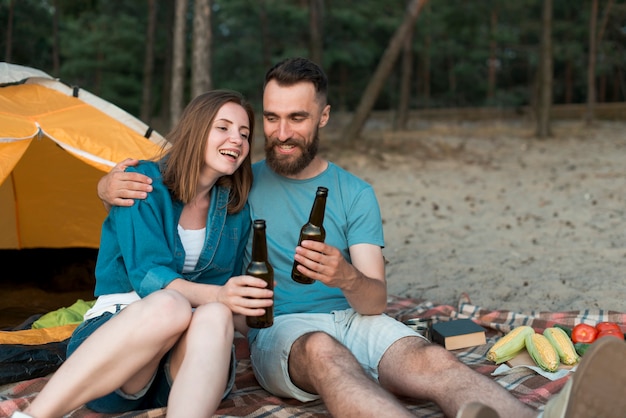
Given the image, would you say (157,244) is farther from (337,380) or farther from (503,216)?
(503,216)

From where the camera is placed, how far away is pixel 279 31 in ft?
59.2

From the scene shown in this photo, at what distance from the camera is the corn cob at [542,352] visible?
115 inches

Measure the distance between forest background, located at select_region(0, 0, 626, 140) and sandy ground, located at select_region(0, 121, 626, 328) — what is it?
293cm

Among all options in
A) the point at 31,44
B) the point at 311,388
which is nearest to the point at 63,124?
the point at 311,388

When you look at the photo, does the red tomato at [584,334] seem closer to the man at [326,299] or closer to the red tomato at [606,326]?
the red tomato at [606,326]

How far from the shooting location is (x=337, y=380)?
7.23ft

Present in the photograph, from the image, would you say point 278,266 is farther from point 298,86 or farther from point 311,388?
point 298,86

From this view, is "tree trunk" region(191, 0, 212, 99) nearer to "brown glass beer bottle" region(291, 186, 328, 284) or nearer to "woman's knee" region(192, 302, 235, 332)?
"brown glass beer bottle" region(291, 186, 328, 284)

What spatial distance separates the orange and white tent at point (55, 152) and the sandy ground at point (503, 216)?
2.15 metres

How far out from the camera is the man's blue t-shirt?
9.12 ft

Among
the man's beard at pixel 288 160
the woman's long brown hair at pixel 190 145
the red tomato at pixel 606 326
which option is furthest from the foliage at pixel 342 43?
the woman's long brown hair at pixel 190 145

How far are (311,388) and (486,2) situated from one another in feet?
54.7

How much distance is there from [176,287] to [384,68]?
8861mm

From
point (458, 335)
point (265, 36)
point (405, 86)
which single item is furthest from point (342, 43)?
point (458, 335)
